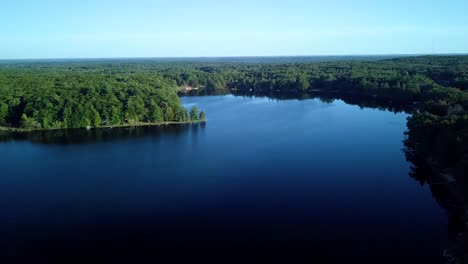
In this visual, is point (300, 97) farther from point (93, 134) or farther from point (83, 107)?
point (93, 134)

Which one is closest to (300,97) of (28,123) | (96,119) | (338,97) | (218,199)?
(338,97)

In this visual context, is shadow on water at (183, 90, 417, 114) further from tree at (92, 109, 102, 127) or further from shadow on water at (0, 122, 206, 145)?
tree at (92, 109, 102, 127)

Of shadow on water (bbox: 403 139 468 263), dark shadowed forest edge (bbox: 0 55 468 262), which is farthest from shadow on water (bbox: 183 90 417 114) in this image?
shadow on water (bbox: 403 139 468 263)

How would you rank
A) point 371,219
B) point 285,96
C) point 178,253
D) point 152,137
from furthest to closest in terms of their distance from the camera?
point 285,96
point 152,137
point 371,219
point 178,253

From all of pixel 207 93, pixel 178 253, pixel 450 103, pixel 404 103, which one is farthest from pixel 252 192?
pixel 207 93

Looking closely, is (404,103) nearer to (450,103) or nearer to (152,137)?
(450,103)

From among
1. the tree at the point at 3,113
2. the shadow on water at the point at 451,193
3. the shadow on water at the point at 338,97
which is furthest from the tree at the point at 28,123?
the shadow on water at the point at 338,97

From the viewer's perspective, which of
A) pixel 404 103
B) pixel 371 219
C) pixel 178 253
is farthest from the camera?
pixel 404 103
